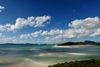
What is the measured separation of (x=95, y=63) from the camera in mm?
22844

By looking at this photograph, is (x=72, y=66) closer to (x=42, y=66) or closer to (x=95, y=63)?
(x=95, y=63)

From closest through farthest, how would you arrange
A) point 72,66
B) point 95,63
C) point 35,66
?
point 72,66 → point 95,63 → point 35,66

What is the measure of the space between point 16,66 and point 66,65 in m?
8.16

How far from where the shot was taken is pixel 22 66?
27.5 metres

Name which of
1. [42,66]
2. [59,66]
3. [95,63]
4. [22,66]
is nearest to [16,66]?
[22,66]

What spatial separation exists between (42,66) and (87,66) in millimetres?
7435

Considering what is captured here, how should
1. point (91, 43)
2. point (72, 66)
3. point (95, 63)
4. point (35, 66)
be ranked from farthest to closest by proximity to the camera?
1. point (91, 43)
2. point (35, 66)
3. point (95, 63)
4. point (72, 66)

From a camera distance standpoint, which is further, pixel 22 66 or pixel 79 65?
pixel 22 66

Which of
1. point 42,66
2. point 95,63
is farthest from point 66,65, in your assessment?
point 42,66

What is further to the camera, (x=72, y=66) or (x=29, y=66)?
(x=29, y=66)

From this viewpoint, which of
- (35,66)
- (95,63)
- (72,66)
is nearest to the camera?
→ (72,66)

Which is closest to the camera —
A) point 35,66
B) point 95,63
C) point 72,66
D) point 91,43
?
point 72,66

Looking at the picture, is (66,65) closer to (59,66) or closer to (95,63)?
(59,66)

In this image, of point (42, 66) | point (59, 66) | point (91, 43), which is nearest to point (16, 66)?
point (42, 66)
